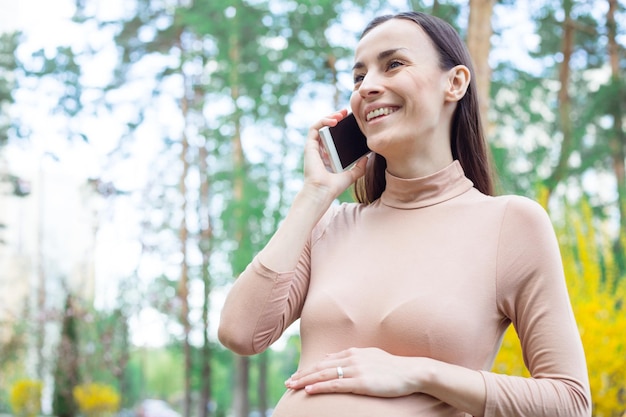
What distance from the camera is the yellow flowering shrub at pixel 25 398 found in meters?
11.5

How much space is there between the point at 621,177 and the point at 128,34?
8.82 meters

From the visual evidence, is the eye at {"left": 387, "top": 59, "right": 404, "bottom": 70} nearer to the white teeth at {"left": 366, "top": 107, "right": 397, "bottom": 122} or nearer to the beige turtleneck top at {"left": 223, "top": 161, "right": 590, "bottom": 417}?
the white teeth at {"left": 366, "top": 107, "right": 397, "bottom": 122}

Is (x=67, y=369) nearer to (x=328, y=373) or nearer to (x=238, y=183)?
(x=238, y=183)

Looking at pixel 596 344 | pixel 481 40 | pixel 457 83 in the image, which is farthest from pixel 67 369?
pixel 457 83

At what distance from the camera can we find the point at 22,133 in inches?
449

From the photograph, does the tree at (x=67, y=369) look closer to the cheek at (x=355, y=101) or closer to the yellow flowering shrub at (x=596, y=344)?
the yellow flowering shrub at (x=596, y=344)

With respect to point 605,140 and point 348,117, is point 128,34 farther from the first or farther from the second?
point 348,117

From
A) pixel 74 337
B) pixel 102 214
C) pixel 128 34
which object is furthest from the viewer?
pixel 128 34

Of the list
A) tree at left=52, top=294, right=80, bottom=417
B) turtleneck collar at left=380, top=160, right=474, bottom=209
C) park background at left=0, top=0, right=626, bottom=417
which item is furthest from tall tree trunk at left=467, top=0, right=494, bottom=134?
tree at left=52, top=294, right=80, bottom=417

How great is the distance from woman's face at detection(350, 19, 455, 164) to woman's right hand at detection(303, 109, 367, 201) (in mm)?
122

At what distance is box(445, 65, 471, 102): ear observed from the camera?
1474 millimetres

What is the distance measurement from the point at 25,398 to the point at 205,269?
11.5 feet

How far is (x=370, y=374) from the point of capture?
1.25 m

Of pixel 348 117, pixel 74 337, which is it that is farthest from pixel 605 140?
pixel 348 117
